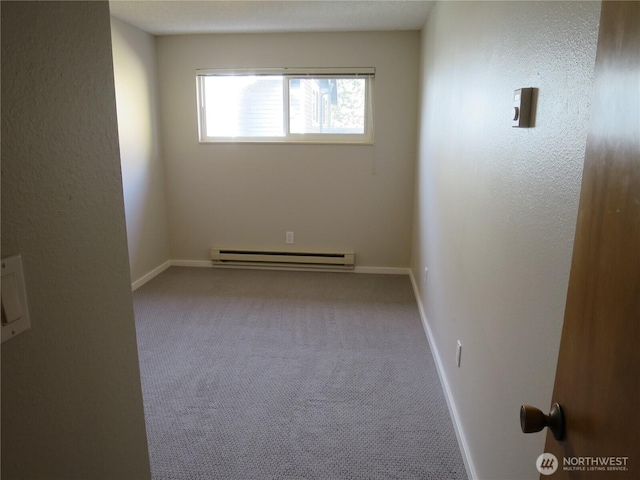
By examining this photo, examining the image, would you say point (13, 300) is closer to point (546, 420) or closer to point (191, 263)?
point (546, 420)

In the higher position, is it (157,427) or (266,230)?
(266,230)

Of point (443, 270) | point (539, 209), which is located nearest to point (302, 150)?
point (443, 270)

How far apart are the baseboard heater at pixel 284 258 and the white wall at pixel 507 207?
195 cm

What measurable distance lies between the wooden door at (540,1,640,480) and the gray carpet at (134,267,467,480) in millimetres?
1337

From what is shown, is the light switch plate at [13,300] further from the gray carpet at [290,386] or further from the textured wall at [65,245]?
the gray carpet at [290,386]

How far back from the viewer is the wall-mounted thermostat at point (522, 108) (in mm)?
1146

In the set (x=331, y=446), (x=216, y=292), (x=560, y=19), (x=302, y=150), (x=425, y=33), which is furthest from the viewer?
(x=302, y=150)

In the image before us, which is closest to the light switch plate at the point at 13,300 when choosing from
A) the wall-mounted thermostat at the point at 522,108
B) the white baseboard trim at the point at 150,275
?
the wall-mounted thermostat at the point at 522,108

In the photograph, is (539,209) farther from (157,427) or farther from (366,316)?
(366,316)

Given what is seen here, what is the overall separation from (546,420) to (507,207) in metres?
0.75

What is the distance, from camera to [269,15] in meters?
3.39

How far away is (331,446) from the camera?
1929mm

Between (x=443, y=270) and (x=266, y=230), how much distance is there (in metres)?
2.32

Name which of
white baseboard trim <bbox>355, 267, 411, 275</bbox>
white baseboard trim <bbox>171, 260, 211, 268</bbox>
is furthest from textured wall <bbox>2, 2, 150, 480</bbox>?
white baseboard trim <bbox>171, 260, 211, 268</bbox>
